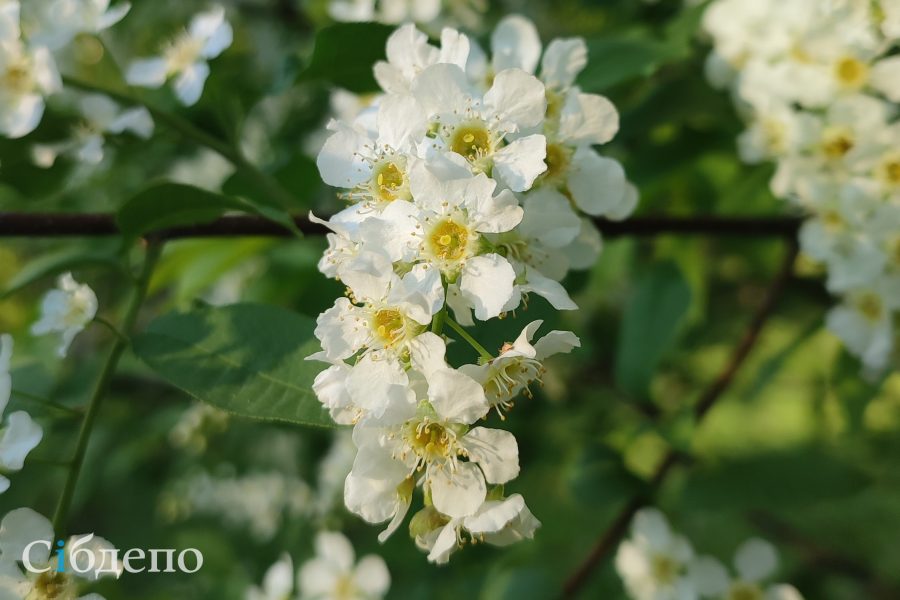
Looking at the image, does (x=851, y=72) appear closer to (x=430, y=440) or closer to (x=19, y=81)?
(x=430, y=440)

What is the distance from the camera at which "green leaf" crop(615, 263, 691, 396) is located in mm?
1846

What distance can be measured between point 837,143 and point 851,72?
14cm

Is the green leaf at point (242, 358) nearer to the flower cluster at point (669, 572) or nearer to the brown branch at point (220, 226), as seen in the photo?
the brown branch at point (220, 226)

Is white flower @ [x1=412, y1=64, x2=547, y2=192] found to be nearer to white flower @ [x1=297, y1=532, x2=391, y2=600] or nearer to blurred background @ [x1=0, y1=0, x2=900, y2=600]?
blurred background @ [x1=0, y1=0, x2=900, y2=600]

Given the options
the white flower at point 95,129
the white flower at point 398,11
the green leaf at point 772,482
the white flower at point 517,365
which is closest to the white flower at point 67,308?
the white flower at point 95,129

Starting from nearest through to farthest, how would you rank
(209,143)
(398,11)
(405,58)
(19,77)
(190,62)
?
(405,58)
(19,77)
(209,143)
(190,62)
(398,11)

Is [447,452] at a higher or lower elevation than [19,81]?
lower

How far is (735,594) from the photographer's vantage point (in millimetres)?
1982

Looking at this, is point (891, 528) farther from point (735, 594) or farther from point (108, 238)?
point (108, 238)

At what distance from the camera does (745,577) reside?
2021 mm

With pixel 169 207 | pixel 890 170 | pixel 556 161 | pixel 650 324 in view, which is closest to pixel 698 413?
pixel 650 324

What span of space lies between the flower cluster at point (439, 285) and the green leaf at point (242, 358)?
76 mm

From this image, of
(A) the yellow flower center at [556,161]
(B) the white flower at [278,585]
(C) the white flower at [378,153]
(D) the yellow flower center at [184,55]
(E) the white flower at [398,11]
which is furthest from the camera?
(E) the white flower at [398,11]

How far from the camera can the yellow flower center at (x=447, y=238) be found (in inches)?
38.7
